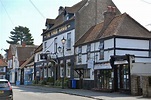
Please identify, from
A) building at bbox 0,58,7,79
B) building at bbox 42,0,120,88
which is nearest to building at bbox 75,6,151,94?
building at bbox 42,0,120,88

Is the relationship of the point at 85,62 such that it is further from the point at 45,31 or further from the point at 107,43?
the point at 45,31

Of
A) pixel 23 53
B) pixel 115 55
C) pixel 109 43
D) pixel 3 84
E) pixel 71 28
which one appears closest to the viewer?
pixel 3 84

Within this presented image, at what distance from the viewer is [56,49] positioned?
44938mm

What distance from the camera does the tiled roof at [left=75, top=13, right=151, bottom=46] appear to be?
1203 inches

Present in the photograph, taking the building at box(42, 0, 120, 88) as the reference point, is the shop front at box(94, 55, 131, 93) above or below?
below

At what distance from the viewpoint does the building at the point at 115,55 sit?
88.8 feet

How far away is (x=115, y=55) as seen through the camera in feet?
93.7

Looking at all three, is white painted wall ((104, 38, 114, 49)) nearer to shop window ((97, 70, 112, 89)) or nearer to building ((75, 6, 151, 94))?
building ((75, 6, 151, 94))

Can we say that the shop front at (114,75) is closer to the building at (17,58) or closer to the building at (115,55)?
the building at (115,55)

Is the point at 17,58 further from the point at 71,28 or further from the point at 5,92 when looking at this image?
the point at 5,92

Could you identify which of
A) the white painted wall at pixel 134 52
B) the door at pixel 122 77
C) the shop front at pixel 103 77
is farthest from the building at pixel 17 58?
the door at pixel 122 77

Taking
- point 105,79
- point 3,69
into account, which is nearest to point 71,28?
point 105,79

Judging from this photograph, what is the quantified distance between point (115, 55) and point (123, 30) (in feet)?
11.7

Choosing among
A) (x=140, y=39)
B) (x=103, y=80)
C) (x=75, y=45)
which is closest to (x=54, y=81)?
(x=75, y=45)
